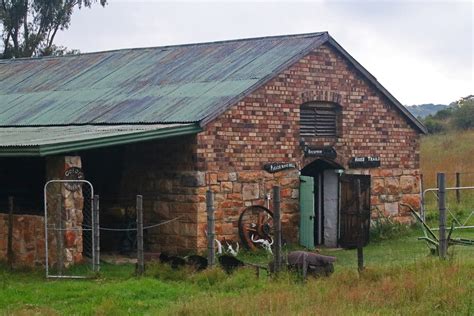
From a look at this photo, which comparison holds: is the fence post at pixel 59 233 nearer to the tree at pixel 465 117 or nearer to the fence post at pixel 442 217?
the fence post at pixel 442 217

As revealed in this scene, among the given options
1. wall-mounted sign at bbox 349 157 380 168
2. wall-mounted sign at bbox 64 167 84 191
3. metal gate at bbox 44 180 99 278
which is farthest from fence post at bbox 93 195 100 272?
wall-mounted sign at bbox 349 157 380 168

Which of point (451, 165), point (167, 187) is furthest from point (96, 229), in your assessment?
point (451, 165)

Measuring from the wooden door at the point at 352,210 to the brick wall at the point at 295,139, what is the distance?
0.76 metres

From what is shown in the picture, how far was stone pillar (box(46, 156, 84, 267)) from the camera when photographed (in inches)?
666

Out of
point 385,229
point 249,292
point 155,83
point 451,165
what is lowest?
point 249,292

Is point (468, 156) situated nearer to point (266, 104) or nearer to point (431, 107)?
point (266, 104)

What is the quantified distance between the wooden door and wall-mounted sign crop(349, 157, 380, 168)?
72 cm

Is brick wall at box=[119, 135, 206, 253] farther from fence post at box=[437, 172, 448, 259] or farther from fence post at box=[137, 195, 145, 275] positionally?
fence post at box=[437, 172, 448, 259]

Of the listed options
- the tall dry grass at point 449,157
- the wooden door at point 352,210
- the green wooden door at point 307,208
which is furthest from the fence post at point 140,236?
the tall dry grass at point 449,157

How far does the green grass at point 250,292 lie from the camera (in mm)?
12133

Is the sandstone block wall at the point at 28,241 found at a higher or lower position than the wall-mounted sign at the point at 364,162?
lower

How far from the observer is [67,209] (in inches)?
668

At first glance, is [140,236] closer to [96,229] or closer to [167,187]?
[96,229]

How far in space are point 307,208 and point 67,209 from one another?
5.86 meters
